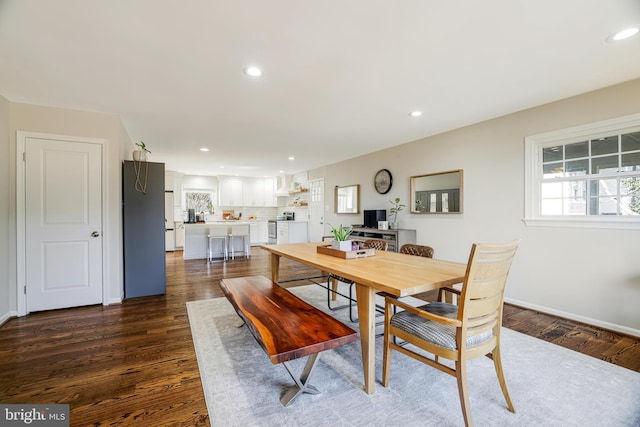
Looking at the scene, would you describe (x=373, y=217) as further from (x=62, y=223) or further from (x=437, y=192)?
(x=62, y=223)

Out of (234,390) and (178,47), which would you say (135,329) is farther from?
(178,47)

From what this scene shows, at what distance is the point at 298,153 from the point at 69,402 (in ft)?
15.8

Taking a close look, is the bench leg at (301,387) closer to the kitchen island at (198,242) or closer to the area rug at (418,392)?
the area rug at (418,392)

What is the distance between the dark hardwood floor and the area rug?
0.17 meters

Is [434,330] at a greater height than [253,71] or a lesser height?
lesser

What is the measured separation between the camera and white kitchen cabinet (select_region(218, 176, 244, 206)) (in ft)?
28.5

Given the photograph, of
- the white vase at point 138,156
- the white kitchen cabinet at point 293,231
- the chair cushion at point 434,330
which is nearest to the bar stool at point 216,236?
the white kitchen cabinet at point 293,231

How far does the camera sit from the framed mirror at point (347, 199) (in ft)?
19.7

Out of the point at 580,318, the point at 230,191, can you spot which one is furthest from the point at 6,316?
the point at 230,191

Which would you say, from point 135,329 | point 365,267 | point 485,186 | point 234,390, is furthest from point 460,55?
point 135,329

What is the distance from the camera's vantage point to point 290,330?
1573mm

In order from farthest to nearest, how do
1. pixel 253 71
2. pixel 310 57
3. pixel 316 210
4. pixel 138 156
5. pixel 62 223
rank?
1. pixel 316 210
2. pixel 138 156
3. pixel 62 223
4. pixel 253 71
5. pixel 310 57

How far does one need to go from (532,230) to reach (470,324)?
2470 mm

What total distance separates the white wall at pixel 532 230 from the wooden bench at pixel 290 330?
2818 millimetres
